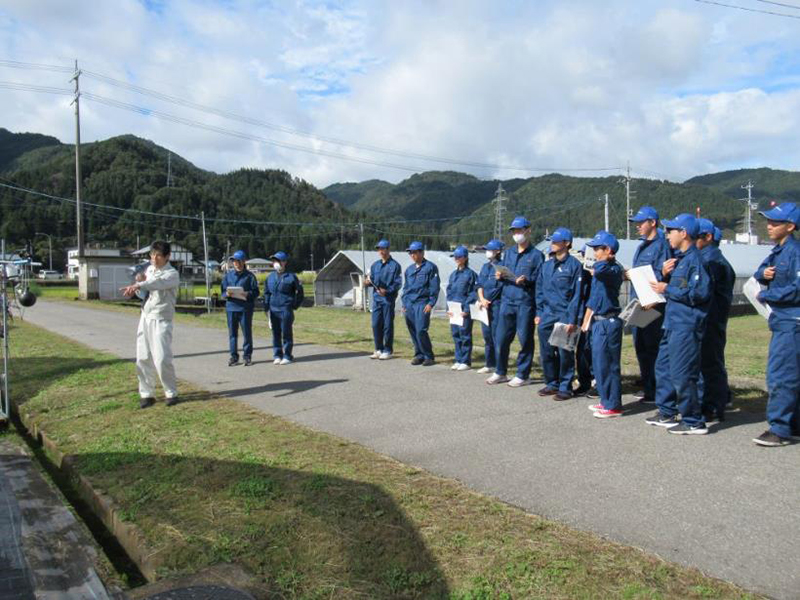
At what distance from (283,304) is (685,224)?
6.49m

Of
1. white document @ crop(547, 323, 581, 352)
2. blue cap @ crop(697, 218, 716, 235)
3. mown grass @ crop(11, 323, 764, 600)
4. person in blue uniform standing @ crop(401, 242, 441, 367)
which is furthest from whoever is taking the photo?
person in blue uniform standing @ crop(401, 242, 441, 367)

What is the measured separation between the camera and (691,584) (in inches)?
115

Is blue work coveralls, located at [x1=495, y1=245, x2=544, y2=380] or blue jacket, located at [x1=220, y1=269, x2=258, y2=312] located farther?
blue jacket, located at [x1=220, y1=269, x2=258, y2=312]

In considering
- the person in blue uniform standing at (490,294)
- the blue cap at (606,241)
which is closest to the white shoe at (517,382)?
the person in blue uniform standing at (490,294)

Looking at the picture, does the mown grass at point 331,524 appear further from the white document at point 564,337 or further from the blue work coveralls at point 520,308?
the blue work coveralls at point 520,308

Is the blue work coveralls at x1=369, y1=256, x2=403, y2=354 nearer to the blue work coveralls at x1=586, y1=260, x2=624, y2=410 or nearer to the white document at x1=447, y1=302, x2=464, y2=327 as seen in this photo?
the white document at x1=447, y1=302, x2=464, y2=327

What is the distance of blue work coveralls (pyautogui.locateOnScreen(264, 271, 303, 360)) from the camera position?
10.1 metres

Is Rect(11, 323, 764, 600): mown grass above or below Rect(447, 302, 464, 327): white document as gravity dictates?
below

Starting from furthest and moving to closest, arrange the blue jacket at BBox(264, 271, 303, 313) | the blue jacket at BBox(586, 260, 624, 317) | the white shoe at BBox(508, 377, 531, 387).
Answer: the blue jacket at BBox(264, 271, 303, 313), the white shoe at BBox(508, 377, 531, 387), the blue jacket at BBox(586, 260, 624, 317)

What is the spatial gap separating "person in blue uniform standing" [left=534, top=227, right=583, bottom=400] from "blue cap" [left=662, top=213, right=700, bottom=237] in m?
1.43

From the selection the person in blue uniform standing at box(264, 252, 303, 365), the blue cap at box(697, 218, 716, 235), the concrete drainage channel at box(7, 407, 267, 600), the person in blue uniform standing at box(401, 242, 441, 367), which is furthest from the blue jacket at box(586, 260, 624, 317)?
the person in blue uniform standing at box(264, 252, 303, 365)

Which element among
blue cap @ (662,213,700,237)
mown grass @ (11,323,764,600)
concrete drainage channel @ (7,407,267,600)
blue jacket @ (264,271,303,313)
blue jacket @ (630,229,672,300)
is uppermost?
blue cap @ (662,213,700,237)

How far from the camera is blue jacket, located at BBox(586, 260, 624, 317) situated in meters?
6.24

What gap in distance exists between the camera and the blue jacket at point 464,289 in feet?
30.5
